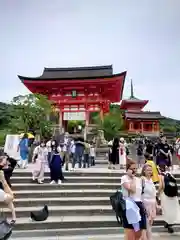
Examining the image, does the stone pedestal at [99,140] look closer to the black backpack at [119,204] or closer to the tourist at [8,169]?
the tourist at [8,169]

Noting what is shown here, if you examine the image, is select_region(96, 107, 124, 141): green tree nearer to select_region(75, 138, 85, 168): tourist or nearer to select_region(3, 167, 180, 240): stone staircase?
select_region(75, 138, 85, 168): tourist

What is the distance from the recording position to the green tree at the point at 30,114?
72.7 feet

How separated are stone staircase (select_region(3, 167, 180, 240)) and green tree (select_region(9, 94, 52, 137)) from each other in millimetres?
13295

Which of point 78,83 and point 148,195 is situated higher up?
point 78,83

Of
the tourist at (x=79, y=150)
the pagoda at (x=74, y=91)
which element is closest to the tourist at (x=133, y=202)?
the tourist at (x=79, y=150)

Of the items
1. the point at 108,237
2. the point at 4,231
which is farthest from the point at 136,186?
the point at 108,237

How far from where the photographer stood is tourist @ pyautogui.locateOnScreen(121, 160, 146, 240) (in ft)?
13.3

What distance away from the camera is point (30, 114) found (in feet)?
73.7

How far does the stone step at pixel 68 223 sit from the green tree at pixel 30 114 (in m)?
15.3

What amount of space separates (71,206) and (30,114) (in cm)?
1584

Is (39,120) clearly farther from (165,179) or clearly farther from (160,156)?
(165,179)

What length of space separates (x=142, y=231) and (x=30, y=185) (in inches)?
182

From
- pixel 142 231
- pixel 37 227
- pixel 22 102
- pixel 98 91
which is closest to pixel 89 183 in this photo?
pixel 37 227

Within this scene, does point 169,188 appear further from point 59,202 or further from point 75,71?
point 75,71
